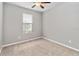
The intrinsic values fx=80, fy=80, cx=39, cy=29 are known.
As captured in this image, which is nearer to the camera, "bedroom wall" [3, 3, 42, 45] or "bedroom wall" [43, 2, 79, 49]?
"bedroom wall" [3, 3, 42, 45]

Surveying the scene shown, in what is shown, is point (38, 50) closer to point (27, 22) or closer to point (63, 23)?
point (27, 22)

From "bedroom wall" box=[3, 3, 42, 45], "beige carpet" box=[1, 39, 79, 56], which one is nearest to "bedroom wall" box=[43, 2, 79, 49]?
"beige carpet" box=[1, 39, 79, 56]

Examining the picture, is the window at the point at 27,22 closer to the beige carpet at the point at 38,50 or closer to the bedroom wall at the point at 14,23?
the bedroom wall at the point at 14,23

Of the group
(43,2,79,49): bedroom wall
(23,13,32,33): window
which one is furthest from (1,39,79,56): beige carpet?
(23,13,32,33): window

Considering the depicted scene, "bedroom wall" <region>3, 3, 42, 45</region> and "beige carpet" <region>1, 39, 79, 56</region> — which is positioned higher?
"bedroom wall" <region>3, 3, 42, 45</region>

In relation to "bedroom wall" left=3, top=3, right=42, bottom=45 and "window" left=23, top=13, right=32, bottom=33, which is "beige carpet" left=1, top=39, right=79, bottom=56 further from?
"window" left=23, top=13, right=32, bottom=33

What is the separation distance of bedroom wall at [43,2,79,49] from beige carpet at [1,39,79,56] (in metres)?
0.16

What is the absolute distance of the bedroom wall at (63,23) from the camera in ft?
6.25

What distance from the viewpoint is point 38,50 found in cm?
189

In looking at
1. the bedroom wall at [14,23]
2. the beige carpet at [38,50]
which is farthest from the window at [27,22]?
the beige carpet at [38,50]

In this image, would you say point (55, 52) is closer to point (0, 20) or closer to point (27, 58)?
point (27, 58)

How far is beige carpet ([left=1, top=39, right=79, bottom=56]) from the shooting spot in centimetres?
182

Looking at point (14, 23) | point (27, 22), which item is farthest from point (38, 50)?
point (14, 23)

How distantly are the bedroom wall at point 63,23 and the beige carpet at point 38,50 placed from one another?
0.16 metres
